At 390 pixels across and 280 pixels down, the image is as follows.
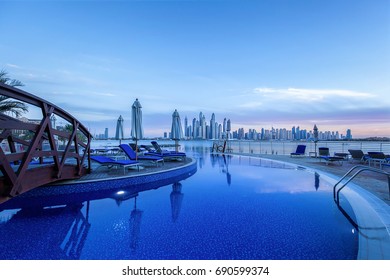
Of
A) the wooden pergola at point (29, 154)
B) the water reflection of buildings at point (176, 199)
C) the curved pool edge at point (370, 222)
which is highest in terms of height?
the wooden pergola at point (29, 154)

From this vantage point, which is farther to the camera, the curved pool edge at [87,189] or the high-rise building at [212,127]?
the high-rise building at [212,127]

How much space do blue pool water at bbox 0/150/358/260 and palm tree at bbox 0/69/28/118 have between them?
5492mm

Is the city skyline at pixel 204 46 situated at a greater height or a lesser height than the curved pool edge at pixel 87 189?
greater

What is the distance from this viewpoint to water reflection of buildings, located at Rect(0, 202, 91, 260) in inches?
88.3

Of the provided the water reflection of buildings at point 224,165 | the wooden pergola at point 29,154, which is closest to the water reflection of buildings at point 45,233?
the wooden pergola at point 29,154

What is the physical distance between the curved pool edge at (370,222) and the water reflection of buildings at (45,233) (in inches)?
134

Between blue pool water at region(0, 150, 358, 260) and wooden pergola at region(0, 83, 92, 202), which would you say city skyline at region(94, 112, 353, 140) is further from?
wooden pergola at region(0, 83, 92, 202)

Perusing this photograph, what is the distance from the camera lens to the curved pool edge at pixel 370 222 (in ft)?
6.64

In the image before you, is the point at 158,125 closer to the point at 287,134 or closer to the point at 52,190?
the point at 287,134

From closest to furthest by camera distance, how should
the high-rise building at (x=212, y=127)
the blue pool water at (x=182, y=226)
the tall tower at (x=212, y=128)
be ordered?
the blue pool water at (x=182, y=226), the tall tower at (x=212, y=128), the high-rise building at (x=212, y=127)

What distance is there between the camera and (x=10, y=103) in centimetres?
724

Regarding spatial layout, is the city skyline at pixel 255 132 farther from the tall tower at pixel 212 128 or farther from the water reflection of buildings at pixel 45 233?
the water reflection of buildings at pixel 45 233
